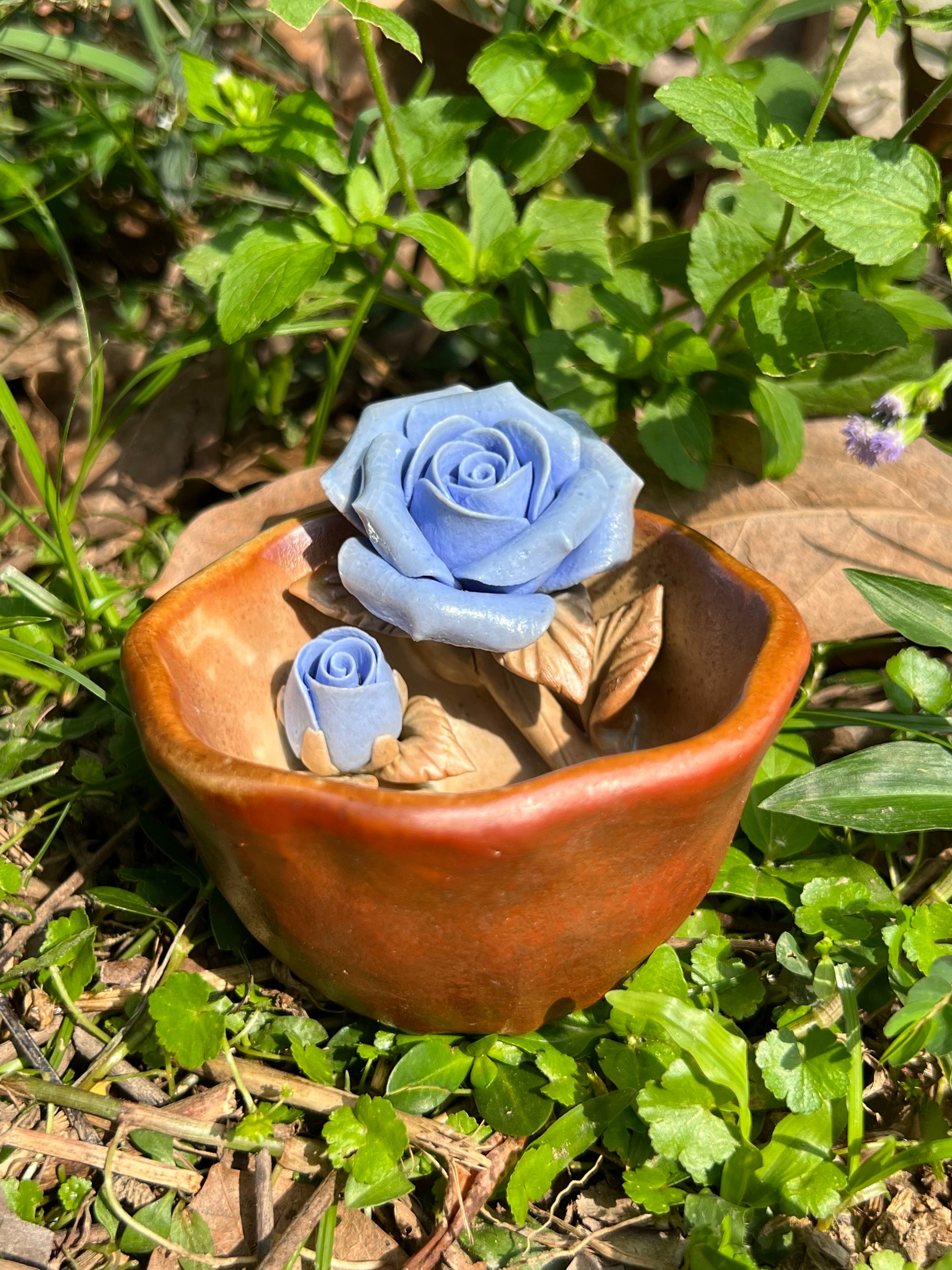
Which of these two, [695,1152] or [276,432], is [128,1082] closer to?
[695,1152]

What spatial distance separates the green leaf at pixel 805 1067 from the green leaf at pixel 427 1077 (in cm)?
41

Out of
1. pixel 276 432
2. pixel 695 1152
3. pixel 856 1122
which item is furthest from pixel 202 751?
pixel 276 432

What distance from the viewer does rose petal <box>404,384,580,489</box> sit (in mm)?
1450

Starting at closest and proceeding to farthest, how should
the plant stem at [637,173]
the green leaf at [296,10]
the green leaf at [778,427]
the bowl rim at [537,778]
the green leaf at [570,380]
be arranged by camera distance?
the bowl rim at [537,778]
the green leaf at [296,10]
the green leaf at [778,427]
the green leaf at [570,380]
the plant stem at [637,173]

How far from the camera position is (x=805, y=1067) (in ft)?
4.71

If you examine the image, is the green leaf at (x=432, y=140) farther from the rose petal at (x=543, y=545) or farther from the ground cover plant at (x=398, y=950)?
the rose petal at (x=543, y=545)

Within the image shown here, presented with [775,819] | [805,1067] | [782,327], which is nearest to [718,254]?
[782,327]

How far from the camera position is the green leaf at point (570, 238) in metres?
1.83

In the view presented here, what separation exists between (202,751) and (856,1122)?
99 cm

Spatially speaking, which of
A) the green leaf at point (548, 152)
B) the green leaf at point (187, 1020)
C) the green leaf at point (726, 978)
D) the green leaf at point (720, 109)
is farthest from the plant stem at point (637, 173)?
the green leaf at point (187, 1020)

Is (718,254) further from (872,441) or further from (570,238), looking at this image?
(872,441)

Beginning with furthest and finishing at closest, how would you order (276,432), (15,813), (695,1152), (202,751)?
(276,432)
(15,813)
(695,1152)
(202,751)

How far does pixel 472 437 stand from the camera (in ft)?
4.76

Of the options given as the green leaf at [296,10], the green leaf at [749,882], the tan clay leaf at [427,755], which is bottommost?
the green leaf at [749,882]
